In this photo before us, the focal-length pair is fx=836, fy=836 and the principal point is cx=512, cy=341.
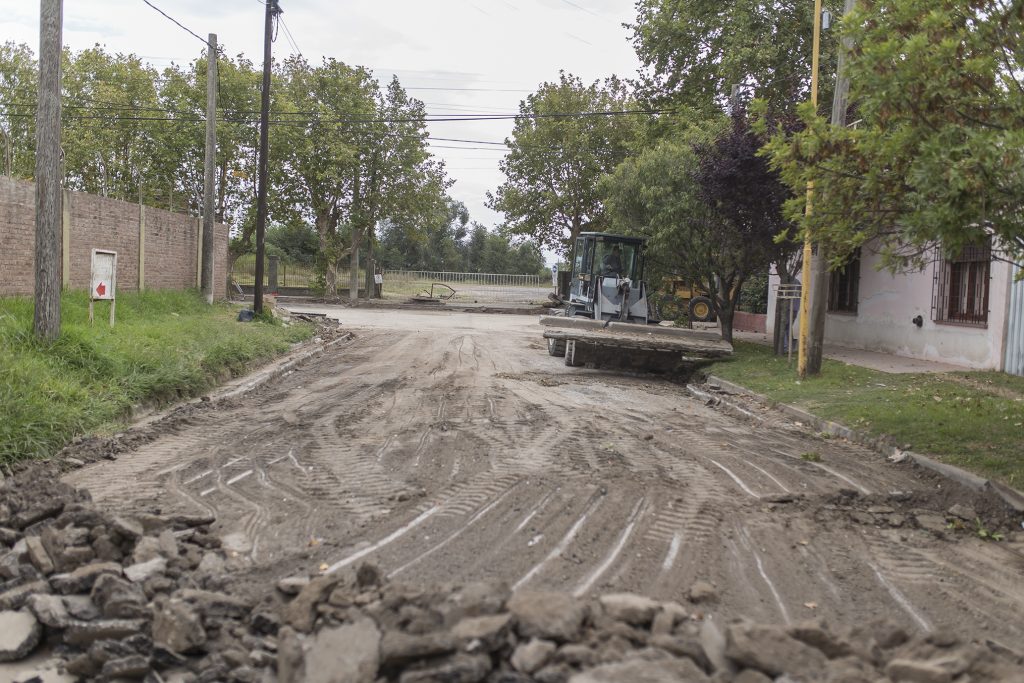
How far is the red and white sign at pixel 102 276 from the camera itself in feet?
43.1

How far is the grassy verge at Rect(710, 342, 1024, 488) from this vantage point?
859cm

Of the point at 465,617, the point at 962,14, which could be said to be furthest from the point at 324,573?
the point at 962,14

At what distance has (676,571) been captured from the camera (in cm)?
498

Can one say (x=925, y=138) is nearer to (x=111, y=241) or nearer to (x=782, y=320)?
(x=782, y=320)

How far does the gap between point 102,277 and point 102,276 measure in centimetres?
2

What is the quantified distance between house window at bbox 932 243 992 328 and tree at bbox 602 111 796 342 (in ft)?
10.8

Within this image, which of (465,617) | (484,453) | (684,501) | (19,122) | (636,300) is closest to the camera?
(465,617)

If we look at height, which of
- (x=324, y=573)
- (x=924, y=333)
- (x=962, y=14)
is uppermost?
(x=962, y=14)

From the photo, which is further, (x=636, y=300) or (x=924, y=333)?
(x=636, y=300)

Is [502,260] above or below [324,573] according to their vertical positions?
above

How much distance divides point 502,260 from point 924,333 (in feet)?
212

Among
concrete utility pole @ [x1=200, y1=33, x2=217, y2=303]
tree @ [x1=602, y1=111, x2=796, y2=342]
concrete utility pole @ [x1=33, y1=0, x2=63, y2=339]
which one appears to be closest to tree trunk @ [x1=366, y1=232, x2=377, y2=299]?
concrete utility pole @ [x1=200, y1=33, x2=217, y2=303]

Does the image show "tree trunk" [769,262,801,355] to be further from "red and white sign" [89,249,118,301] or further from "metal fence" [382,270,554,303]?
"metal fence" [382,270,554,303]

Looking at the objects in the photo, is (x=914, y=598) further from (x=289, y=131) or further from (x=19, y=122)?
(x=19, y=122)
